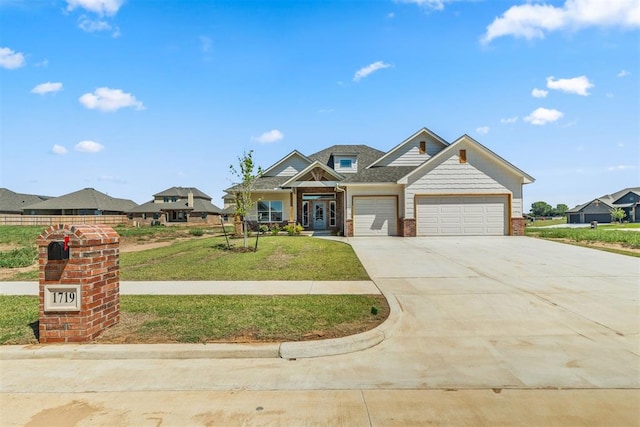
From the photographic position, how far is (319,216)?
27609 mm

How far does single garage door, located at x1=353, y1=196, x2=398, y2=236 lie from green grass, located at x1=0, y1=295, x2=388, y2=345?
49.8ft

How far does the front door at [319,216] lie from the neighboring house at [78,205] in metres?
42.1

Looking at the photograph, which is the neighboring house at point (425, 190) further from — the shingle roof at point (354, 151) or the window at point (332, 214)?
the shingle roof at point (354, 151)

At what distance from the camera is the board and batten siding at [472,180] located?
21.5m

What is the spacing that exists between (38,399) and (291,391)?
270 cm

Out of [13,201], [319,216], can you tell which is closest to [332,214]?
[319,216]

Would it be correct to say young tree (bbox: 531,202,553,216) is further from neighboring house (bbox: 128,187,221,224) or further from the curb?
the curb

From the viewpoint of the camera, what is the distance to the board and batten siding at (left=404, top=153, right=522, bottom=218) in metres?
21.5

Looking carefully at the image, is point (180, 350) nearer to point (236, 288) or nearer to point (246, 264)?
point (236, 288)

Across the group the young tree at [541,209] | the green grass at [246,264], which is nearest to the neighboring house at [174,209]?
the green grass at [246,264]

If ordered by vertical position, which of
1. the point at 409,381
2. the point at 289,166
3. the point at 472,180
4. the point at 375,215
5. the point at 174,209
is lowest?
the point at 409,381

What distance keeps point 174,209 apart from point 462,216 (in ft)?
162

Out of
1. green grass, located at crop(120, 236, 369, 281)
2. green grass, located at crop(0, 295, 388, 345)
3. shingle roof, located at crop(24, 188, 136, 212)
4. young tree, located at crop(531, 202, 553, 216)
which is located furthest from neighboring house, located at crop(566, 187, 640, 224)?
shingle roof, located at crop(24, 188, 136, 212)

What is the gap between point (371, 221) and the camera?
22750 millimetres
